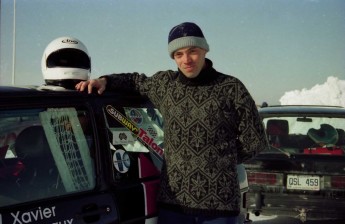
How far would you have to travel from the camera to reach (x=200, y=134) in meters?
2.93

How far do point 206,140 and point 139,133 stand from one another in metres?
0.54

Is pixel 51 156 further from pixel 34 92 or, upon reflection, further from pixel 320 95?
pixel 320 95

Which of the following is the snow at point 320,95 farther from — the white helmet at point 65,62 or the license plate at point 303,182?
the white helmet at point 65,62

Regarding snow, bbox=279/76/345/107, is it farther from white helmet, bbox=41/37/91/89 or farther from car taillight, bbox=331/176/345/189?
white helmet, bbox=41/37/91/89

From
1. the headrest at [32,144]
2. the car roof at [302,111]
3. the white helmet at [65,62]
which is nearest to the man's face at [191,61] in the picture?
the white helmet at [65,62]

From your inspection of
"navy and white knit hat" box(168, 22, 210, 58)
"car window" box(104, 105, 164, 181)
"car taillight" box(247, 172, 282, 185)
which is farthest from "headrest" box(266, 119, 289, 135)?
"navy and white knit hat" box(168, 22, 210, 58)

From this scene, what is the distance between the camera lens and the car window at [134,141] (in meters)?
3.04

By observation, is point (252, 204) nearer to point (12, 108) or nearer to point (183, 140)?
point (183, 140)

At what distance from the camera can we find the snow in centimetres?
3694

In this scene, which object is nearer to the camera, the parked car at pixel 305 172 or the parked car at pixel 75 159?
the parked car at pixel 75 159

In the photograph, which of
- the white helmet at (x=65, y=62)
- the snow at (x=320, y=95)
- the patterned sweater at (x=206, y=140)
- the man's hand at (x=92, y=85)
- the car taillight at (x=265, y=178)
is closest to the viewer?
the patterned sweater at (x=206, y=140)

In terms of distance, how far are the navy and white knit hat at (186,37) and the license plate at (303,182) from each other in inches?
124

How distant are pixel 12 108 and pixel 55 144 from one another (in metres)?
0.39

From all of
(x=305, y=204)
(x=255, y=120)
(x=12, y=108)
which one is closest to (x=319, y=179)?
(x=305, y=204)
